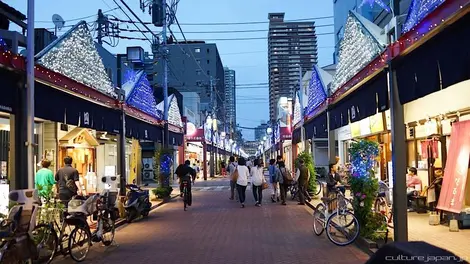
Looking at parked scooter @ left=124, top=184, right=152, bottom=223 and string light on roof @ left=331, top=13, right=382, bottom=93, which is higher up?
string light on roof @ left=331, top=13, right=382, bottom=93

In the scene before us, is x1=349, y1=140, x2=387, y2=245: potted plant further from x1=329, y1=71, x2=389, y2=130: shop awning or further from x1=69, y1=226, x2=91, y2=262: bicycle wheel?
x1=69, y1=226, x2=91, y2=262: bicycle wheel

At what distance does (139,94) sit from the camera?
19.4 meters

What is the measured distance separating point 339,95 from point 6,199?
347 inches

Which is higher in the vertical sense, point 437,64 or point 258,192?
point 437,64

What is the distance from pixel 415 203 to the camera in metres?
14.6

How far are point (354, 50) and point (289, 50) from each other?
156ft

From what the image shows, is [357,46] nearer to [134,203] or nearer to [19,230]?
[134,203]

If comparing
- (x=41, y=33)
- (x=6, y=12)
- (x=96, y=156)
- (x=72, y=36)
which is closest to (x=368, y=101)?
(x=72, y=36)

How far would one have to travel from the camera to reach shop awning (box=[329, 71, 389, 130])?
9.43 meters

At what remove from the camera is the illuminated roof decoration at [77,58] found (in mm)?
10750

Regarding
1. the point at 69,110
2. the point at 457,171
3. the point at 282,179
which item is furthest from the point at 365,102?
the point at 282,179

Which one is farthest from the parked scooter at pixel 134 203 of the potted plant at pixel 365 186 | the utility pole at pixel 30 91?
the potted plant at pixel 365 186

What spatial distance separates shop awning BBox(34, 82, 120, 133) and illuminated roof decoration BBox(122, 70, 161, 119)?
257 cm

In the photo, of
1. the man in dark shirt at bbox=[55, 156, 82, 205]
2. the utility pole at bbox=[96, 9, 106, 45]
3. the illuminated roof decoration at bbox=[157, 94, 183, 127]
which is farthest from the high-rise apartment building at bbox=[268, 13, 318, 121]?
the man in dark shirt at bbox=[55, 156, 82, 205]
